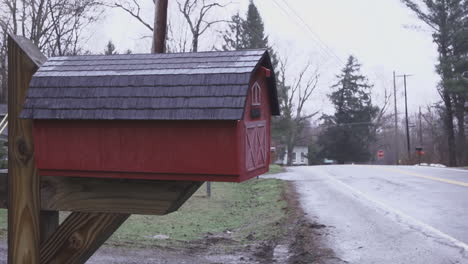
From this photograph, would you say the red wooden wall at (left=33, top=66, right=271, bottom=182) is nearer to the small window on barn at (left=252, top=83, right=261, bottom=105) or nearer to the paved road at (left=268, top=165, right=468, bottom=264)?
the small window on barn at (left=252, top=83, right=261, bottom=105)

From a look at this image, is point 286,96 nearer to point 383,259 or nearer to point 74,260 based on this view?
point 383,259

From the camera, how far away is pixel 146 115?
269 centimetres

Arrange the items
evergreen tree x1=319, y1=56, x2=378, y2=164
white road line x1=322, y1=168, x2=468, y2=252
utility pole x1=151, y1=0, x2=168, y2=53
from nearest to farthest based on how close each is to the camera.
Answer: utility pole x1=151, y1=0, x2=168, y2=53, white road line x1=322, y1=168, x2=468, y2=252, evergreen tree x1=319, y1=56, x2=378, y2=164

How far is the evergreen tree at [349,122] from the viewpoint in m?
55.7

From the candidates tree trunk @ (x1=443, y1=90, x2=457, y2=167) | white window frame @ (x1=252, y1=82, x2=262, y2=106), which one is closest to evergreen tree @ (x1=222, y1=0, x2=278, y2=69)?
tree trunk @ (x1=443, y1=90, x2=457, y2=167)

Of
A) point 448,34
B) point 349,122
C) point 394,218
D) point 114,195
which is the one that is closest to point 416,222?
point 394,218

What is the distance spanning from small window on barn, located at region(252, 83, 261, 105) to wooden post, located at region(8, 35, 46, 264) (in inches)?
44.8

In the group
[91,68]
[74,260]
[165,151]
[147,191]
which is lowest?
A: [74,260]

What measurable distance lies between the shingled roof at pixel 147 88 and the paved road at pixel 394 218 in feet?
15.1

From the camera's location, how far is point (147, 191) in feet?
9.45

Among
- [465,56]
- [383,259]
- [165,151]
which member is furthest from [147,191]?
[465,56]

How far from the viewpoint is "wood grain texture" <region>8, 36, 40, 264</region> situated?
295cm

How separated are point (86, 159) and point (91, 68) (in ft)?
1.51

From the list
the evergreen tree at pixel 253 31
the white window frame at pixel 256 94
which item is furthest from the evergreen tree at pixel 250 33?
the white window frame at pixel 256 94
